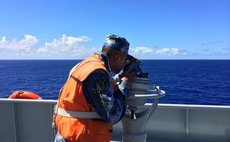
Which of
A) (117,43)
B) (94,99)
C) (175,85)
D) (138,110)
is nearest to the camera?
(94,99)

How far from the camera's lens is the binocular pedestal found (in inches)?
105

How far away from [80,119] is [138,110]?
71cm

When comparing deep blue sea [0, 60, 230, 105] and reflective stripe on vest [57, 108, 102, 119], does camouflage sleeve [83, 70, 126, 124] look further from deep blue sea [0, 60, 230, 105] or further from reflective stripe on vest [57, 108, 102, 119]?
deep blue sea [0, 60, 230, 105]

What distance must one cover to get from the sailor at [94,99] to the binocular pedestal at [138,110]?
0.31 m

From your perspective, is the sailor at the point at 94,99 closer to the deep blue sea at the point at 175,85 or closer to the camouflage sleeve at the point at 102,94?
the camouflage sleeve at the point at 102,94

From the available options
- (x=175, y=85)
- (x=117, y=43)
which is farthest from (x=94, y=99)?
(x=175, y=85)

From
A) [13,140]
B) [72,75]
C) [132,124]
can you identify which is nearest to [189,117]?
[132,124]

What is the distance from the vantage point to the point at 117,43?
2.36 metres

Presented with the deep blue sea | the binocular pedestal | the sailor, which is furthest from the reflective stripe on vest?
the deep blue sea

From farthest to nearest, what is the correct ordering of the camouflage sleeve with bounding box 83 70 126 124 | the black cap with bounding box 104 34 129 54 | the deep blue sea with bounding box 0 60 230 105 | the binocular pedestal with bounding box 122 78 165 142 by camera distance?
the deep blue sea with bounding box 0 60 230 105
the binocular pedestal with bounding box 122 78 165 142
the black cap with bounding box 104 34 129 54
the camouflage sleeve with bounding box 83 70 126 124

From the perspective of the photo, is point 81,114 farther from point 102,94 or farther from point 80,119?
point 102,94

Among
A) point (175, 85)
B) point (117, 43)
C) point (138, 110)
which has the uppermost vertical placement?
point (117, 43)

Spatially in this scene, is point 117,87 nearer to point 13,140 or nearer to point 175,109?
point 175,109

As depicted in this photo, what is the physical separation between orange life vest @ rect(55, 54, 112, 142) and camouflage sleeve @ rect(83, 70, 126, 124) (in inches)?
1.5
